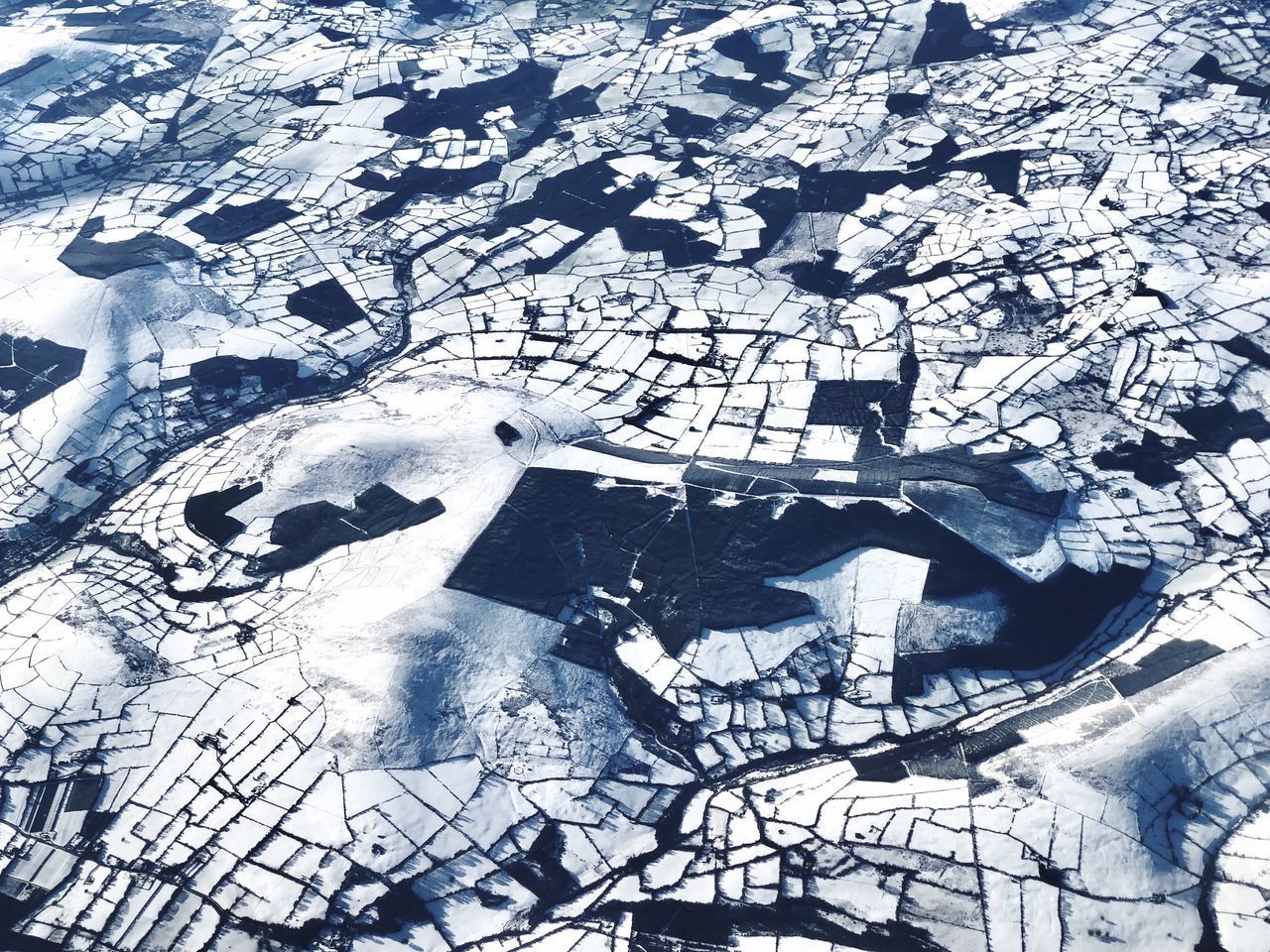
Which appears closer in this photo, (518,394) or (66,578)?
(66,578)

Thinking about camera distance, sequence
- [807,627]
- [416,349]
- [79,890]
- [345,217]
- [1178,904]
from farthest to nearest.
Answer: [345,217] < [416,349] < [807,627] < [79,890] < [1178,904]

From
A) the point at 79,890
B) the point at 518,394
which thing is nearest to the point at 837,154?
the point at 518,394

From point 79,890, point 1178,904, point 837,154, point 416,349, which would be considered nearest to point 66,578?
point 79,890

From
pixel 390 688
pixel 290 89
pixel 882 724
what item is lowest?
pixel 882 724

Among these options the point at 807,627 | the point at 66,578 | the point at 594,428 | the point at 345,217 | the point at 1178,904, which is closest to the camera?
the point at 1178,904

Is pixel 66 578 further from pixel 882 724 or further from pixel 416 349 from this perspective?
pixel 882 724

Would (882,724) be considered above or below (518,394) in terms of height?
below

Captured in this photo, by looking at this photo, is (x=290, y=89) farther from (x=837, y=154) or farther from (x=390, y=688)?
(x=390, y=688)
